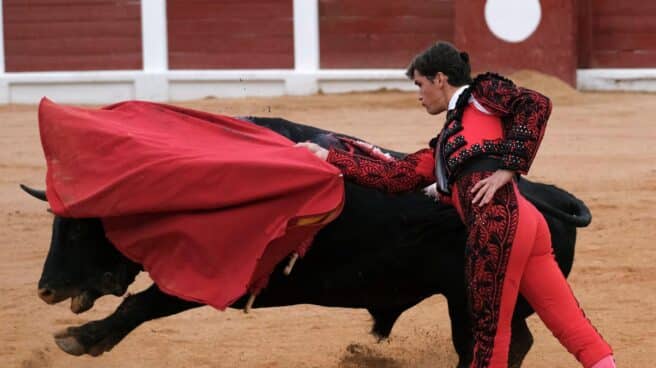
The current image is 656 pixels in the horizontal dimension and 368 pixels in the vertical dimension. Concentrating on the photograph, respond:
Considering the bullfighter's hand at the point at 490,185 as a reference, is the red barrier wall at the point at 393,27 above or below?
below

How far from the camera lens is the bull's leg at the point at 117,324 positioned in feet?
11.8

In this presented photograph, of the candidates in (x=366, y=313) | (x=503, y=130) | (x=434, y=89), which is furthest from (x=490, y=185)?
(x=366, y=313)

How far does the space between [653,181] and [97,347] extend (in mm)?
4252

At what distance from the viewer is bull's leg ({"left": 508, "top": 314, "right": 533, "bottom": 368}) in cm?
381

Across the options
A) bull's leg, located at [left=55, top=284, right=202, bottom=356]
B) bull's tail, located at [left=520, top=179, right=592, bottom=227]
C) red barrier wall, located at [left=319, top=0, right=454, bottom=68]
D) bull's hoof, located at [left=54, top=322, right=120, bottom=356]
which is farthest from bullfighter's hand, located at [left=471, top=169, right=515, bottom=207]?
red barrier wall, located at [left=319, top=0, right=454, bottom=68]

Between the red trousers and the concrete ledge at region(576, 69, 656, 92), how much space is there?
7.86 m

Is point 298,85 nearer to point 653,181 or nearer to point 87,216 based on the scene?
point 653,181

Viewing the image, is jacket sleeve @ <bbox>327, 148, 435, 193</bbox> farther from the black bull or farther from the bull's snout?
the bull's snout

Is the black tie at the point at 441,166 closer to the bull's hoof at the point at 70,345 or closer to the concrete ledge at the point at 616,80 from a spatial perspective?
the bull's hoof at the point at 70,345

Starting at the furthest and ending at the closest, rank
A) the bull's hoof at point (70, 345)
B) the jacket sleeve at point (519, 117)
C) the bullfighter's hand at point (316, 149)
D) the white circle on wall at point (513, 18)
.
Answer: the white circle on wall at point (513, 18) → the bull's hoof at point (70, 345) → the bullfighter's hand at point (316, 149) → the jacket sleeve at point (519, 117)

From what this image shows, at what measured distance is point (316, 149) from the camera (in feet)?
11.3

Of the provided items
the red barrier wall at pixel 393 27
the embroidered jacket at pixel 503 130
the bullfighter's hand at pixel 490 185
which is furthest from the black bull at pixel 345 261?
the red barrier wall at pixel 393 27

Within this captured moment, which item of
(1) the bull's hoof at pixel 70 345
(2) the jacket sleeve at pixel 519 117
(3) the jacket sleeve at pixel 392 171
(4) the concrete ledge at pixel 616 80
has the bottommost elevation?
(4) the concrete ledge at pixel 616 80

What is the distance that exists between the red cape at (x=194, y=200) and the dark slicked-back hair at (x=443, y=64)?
37 cm
